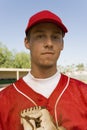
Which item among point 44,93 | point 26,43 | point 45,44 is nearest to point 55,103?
point 44,93

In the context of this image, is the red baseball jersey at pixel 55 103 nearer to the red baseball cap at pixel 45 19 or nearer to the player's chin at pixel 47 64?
the player's chin at pixel 47 64

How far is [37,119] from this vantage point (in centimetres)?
246

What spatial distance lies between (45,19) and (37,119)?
83 centimetres

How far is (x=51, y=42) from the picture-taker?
246 centimetres

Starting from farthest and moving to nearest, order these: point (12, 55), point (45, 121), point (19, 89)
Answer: point (12, 55), point (19, 89), point (45, 121)

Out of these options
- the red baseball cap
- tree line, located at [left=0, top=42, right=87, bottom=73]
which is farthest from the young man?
tree line, located at [left=0, top=42, right=87, bottom=73]

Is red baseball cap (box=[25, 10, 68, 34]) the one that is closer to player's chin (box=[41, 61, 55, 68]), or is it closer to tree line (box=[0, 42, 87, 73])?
player's chin (box=[41, 61, 55, 68])

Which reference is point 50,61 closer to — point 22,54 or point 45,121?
point 45,121

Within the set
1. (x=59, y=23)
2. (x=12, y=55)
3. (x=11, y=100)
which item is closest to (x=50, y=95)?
(x=11, y=100)

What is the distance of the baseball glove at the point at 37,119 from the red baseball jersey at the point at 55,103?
0.13 feet

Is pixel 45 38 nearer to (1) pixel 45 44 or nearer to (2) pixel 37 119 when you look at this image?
(1) pixel 45 44

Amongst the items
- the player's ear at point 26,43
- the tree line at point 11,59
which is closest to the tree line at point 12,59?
the tree line at point 11,59

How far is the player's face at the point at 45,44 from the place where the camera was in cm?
246

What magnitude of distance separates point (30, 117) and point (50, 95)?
26 cm
